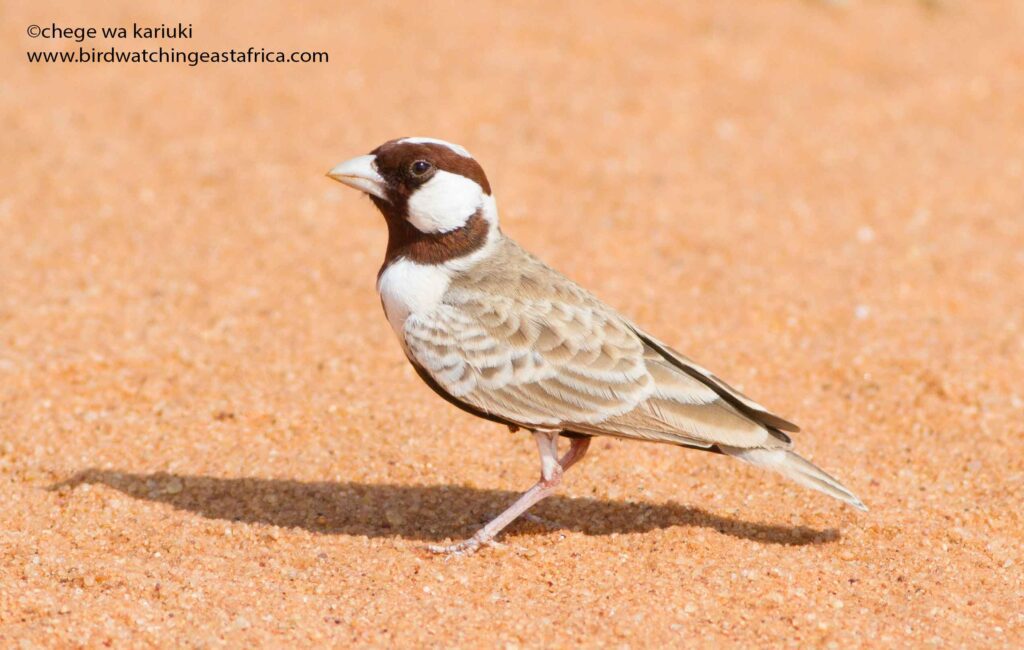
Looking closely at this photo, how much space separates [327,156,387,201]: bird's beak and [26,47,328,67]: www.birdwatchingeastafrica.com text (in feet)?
23.2

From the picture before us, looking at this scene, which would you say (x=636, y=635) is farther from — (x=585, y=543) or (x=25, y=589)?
Answer: (x=25, y=589)

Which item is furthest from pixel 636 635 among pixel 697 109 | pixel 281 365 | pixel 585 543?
pixel 697 109

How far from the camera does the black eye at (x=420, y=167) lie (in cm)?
595

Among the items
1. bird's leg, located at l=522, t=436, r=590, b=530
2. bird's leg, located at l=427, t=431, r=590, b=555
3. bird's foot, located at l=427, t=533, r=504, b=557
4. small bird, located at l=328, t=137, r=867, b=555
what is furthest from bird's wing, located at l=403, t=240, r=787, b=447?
bird's foot, located at l=427, t=533, r=504, b=557

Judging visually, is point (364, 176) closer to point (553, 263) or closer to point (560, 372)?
point (560, 372)

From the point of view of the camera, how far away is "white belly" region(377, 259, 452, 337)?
594 centimetres

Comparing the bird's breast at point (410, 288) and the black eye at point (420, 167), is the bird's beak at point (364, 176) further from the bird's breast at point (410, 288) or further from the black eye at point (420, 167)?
the bird's breast at point (410, 288)

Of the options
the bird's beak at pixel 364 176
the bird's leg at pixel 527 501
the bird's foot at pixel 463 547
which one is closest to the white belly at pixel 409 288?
the bird's beak at pixel 364 176

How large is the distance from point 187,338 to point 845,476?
430 cm

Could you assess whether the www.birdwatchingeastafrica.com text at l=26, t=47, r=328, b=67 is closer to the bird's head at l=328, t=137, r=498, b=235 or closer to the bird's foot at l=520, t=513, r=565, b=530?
the bird's head at l=328, t=137, r=498, b=235

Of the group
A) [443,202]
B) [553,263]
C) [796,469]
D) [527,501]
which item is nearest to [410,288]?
[443,202]

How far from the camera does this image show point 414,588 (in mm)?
5445

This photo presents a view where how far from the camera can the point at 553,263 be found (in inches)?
374

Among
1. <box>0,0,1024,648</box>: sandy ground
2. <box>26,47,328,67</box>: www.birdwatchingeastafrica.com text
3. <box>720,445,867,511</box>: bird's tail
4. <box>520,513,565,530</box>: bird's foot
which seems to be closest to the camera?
<box>0,0,1024,648</box>: sandy ground
